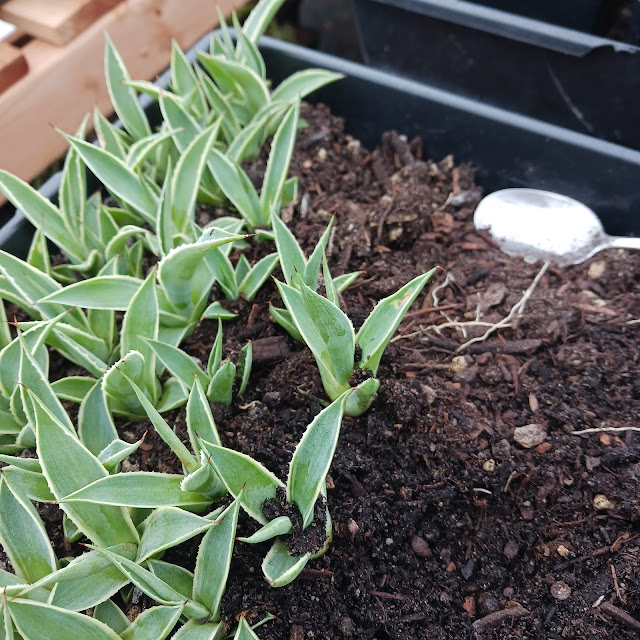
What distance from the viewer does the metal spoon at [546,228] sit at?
53.7 inches

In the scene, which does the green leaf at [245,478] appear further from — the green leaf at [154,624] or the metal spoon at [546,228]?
the metal spoon at [546,228]

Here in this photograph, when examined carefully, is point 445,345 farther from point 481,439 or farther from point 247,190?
point 247,190

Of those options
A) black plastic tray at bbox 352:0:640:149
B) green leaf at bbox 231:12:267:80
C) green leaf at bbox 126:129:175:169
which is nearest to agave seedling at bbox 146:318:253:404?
green leaf at bbox 126:129:175:169

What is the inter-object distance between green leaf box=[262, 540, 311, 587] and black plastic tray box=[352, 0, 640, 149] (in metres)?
1.36

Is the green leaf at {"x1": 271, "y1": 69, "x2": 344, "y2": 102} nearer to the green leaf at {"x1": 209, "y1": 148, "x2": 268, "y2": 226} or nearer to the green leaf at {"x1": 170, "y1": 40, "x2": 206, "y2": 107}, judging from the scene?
the green leaf at {"x1": 170, "y1": 40, "x2": 206, "y2": 107}

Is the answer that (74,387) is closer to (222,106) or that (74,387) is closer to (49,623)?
(49,623)

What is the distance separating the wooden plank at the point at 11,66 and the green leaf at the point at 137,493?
41.2 inches

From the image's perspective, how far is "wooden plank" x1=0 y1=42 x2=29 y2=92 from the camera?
1.40 metres

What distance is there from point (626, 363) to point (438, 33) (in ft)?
3.59

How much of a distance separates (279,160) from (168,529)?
0.78 m

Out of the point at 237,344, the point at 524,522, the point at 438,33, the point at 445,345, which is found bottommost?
the point at 524,522

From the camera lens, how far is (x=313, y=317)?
35.9 inches

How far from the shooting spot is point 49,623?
0.75m

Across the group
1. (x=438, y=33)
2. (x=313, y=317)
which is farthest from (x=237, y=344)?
(x=438, y=33)
